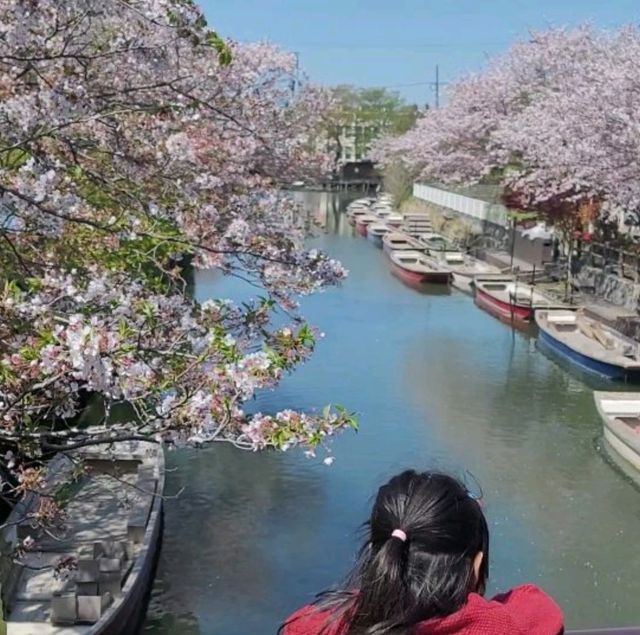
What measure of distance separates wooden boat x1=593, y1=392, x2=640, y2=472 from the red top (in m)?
10.3

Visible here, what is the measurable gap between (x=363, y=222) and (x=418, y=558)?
39.7 m

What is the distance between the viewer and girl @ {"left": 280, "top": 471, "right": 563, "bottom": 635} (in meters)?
1.52

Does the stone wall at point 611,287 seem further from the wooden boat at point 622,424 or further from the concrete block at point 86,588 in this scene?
the concrete block at point 86,588

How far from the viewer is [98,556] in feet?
23.8

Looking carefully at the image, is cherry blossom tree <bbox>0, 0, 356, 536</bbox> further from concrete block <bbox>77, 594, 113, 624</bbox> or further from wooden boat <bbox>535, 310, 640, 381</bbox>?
wooden boat <bbox>535, 310, 640, 381</bbox>

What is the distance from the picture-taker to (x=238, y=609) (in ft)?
26.3

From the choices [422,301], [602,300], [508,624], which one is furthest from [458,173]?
[508,624]

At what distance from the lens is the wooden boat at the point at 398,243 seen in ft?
102

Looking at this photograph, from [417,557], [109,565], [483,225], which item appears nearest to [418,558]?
[417,557]

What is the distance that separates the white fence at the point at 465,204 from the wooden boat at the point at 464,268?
1887 mm

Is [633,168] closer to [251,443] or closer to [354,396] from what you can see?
[354,396]

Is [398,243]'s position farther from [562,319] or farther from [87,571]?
[87,571]

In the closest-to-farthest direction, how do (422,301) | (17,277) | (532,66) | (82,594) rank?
(17,277)
(82,594)
(422,301)
(532,66)

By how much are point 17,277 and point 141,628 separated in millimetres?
3325
